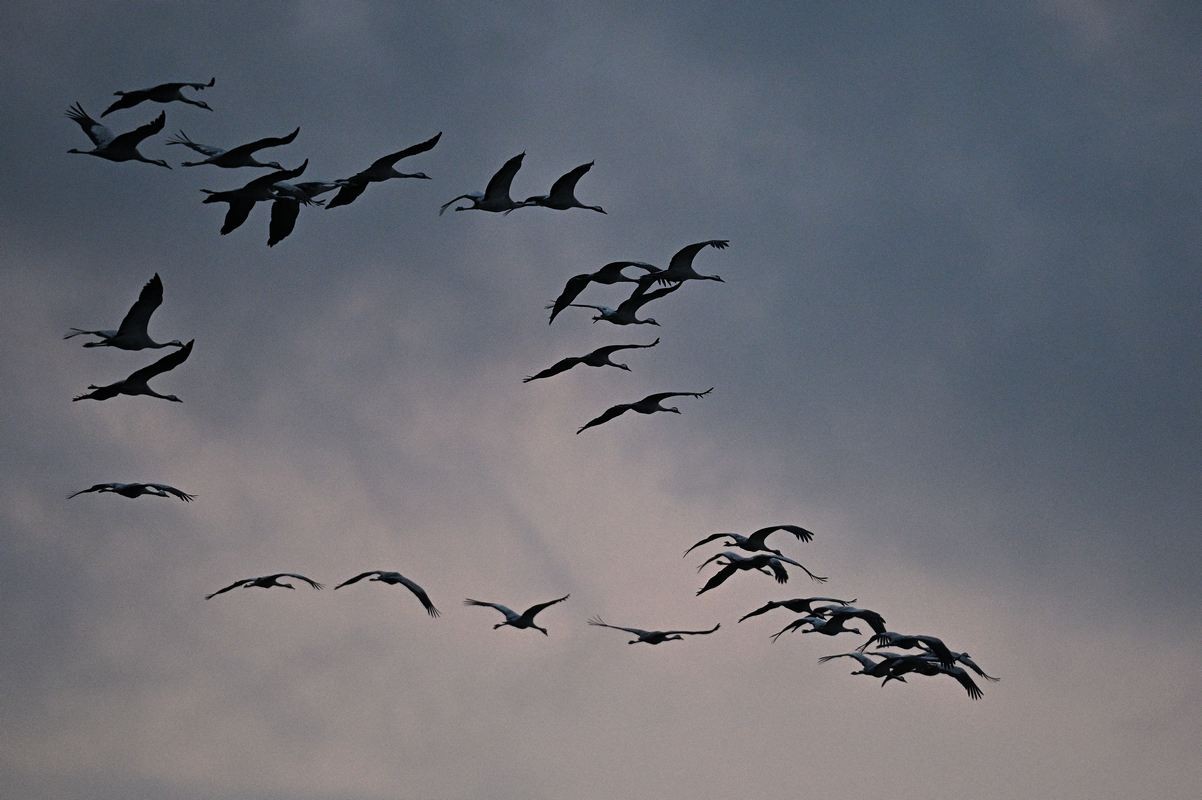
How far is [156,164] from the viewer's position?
61.3 metres

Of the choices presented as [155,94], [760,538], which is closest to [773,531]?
[760,538]

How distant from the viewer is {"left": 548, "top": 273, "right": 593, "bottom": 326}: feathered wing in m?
69.2

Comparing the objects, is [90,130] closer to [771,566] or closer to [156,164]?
[156,164]

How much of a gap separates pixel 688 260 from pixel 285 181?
618 inches

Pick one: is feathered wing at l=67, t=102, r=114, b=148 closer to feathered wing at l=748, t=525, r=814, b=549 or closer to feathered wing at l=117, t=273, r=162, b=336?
feathered wing at l=117, t=273, r=162, b=336

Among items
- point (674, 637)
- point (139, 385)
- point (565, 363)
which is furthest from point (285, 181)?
point (674, 637)

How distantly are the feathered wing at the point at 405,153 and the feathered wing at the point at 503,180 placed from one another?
3648 millimetres

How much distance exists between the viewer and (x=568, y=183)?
66.7 meters

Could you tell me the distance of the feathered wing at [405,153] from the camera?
5809 cm

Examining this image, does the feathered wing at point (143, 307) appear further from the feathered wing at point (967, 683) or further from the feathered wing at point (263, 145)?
the feathered wing at point (967, 683)

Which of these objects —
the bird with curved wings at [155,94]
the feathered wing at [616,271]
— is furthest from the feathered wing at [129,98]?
the feathered wing at [616,271]

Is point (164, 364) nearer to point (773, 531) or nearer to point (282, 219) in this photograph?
point (282, 219)

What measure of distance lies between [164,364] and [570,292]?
16341 millimetres

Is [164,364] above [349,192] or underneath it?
underneath
